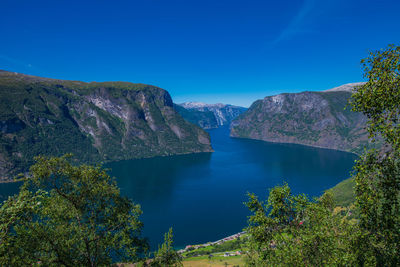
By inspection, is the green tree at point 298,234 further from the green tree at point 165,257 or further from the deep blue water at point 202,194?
the deep blue water at point 202,194

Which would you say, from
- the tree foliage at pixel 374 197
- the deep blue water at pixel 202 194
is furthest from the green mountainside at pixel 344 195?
the tree foliage at pixel 374 197

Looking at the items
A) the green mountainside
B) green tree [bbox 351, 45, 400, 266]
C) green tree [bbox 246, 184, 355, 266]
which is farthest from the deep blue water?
green tree [bbox 351, 45, 400, 266]

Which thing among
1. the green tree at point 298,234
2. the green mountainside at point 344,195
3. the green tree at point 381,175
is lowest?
the green mountainside at point 344,195

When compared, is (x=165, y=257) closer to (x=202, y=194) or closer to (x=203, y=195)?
(x=203, y=195)

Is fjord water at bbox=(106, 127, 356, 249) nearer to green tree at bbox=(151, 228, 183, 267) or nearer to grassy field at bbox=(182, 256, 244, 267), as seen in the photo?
grassy field at bbox=(182, 256, 244, 267)

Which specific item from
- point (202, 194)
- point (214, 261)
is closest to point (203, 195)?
point (202, 194)
